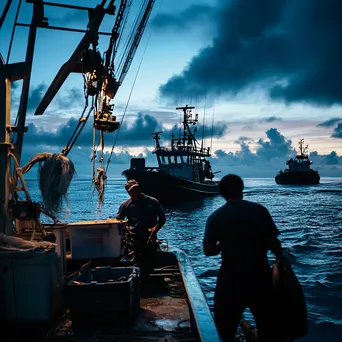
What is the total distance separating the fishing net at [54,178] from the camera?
520 cm

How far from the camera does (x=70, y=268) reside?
6211mm

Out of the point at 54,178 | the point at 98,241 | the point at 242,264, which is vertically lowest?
the point at 98,241

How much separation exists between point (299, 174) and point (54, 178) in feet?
334

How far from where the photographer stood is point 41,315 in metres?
4.30

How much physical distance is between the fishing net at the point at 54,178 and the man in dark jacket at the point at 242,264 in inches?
99.0

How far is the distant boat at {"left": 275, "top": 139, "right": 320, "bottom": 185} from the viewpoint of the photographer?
102 meters

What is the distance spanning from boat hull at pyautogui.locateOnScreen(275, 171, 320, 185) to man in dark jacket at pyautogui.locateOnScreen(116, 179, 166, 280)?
3922 inches

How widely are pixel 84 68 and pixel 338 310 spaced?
7.09 m

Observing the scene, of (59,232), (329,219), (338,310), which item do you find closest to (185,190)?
(329,219)

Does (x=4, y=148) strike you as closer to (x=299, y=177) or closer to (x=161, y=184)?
(x=161, y=184)

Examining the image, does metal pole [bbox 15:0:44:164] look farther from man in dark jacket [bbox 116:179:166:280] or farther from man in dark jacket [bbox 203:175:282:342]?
man in dark jacket [bbox 203:175:282:342]

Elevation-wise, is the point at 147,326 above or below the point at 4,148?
below

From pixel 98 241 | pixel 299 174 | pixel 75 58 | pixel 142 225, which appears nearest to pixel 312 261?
pixel 142 225

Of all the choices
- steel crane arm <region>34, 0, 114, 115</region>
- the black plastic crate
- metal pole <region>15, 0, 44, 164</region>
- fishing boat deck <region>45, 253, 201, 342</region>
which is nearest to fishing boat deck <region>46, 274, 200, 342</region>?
Answer: fishing boat deck <region>45, 253, 201, 342</region>
